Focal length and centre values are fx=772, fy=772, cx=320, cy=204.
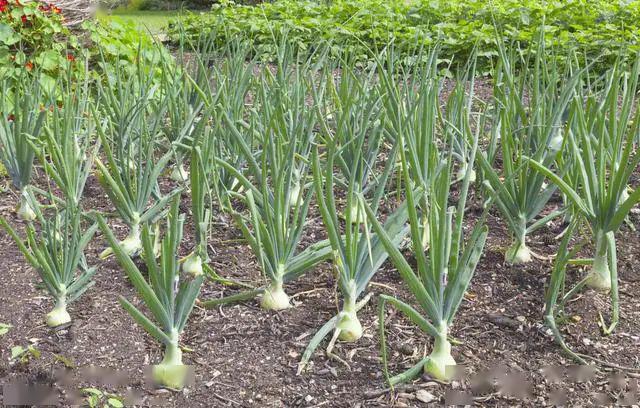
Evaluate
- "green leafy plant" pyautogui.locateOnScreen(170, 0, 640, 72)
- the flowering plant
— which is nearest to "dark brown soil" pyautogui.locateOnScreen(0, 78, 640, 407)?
the flowering plant

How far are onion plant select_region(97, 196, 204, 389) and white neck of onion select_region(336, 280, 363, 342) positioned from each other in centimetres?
37

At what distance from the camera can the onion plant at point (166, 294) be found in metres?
1.63

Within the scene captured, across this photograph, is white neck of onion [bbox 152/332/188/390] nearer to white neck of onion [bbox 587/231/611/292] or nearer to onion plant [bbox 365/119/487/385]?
onion plant [bbox 365/119/487/385]

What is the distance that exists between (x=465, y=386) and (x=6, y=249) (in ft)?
5.31

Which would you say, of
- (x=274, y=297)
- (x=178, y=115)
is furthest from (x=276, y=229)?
(x=178, y=115)

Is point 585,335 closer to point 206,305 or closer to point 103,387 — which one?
point 206,305

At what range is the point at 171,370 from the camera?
1789mm

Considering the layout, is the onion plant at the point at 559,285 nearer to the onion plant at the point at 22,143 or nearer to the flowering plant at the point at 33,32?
the onion plant at the point at 22,143

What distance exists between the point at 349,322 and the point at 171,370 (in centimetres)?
44

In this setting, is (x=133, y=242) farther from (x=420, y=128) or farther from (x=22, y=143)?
(x=420, y=128)

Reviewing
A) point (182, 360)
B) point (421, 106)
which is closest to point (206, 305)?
point (182, 360)

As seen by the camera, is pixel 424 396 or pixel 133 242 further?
pixel 133 242

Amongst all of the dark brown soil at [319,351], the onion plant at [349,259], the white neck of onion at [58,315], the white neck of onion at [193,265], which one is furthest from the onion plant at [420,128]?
the white neck of onion at [58,315]

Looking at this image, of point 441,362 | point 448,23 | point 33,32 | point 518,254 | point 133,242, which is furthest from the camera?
point 448,23
